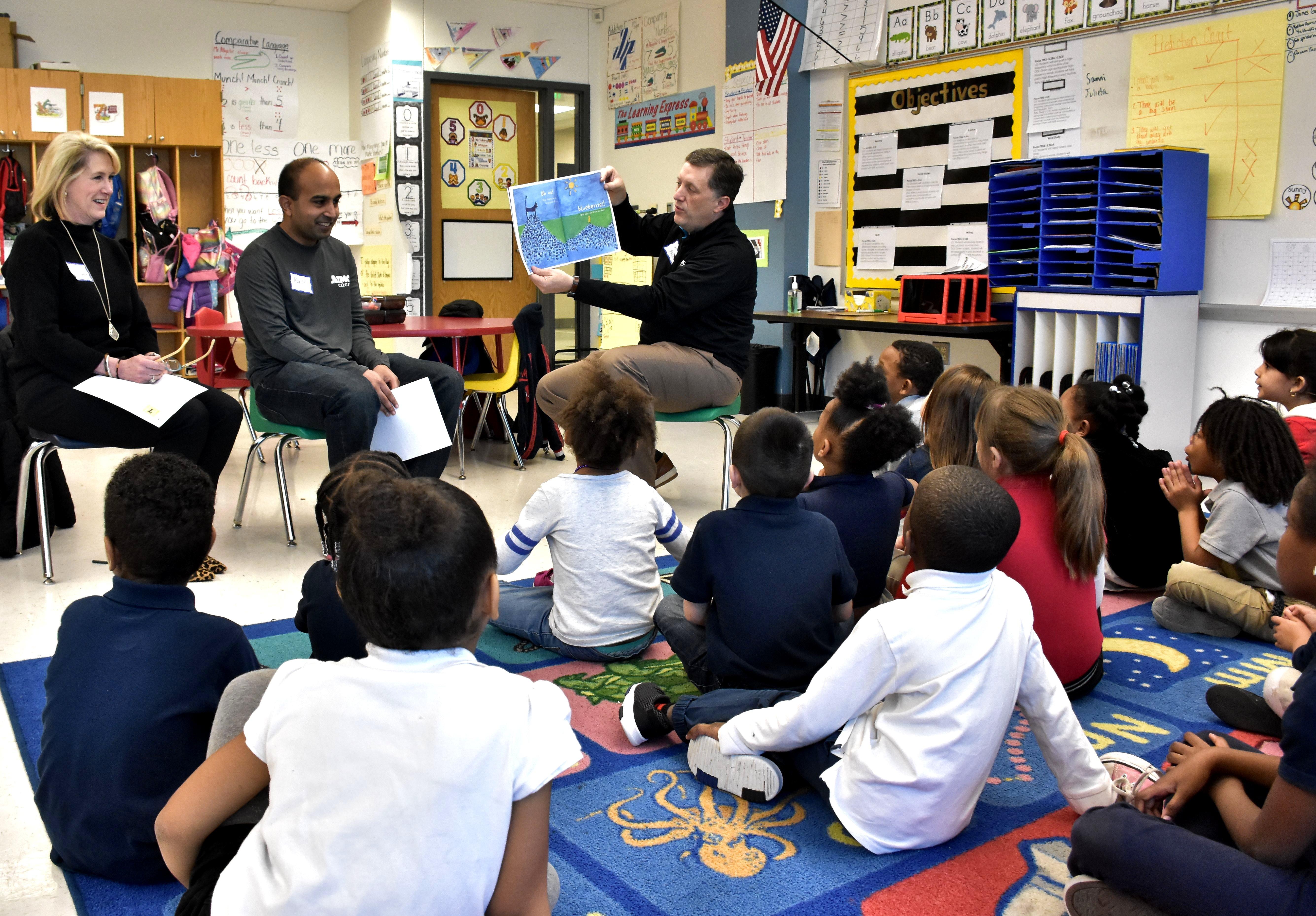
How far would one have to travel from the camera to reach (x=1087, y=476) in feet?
6.95

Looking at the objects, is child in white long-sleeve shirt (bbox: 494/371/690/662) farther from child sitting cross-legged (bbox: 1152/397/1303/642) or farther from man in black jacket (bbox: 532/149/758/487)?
child sitting cross-legged (bbox: 1152/397/1303/642)

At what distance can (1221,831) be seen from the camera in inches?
57.2

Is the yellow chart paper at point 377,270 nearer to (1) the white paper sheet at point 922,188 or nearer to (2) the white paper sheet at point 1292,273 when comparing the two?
(1) the white paper sheet at point 922,188

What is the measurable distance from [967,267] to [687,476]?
191 centimetres

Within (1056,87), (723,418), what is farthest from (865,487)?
(1056,87)

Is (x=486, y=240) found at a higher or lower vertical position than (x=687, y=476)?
higher

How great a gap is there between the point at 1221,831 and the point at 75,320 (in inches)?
125

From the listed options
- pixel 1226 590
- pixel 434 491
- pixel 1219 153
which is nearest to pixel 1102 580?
pixel 1226 590

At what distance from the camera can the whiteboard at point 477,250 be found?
8055 mm

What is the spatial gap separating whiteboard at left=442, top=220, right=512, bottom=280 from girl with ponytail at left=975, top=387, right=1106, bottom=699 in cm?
634

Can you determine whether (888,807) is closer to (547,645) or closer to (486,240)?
(547,645)

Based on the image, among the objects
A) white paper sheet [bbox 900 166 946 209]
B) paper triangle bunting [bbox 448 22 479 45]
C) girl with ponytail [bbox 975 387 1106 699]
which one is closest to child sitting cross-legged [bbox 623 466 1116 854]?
girl with ponytail [bbox 975 387 1106 699]

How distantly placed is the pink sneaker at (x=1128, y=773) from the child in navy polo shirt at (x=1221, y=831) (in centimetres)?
6

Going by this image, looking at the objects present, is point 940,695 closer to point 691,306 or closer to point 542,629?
point 542,629
